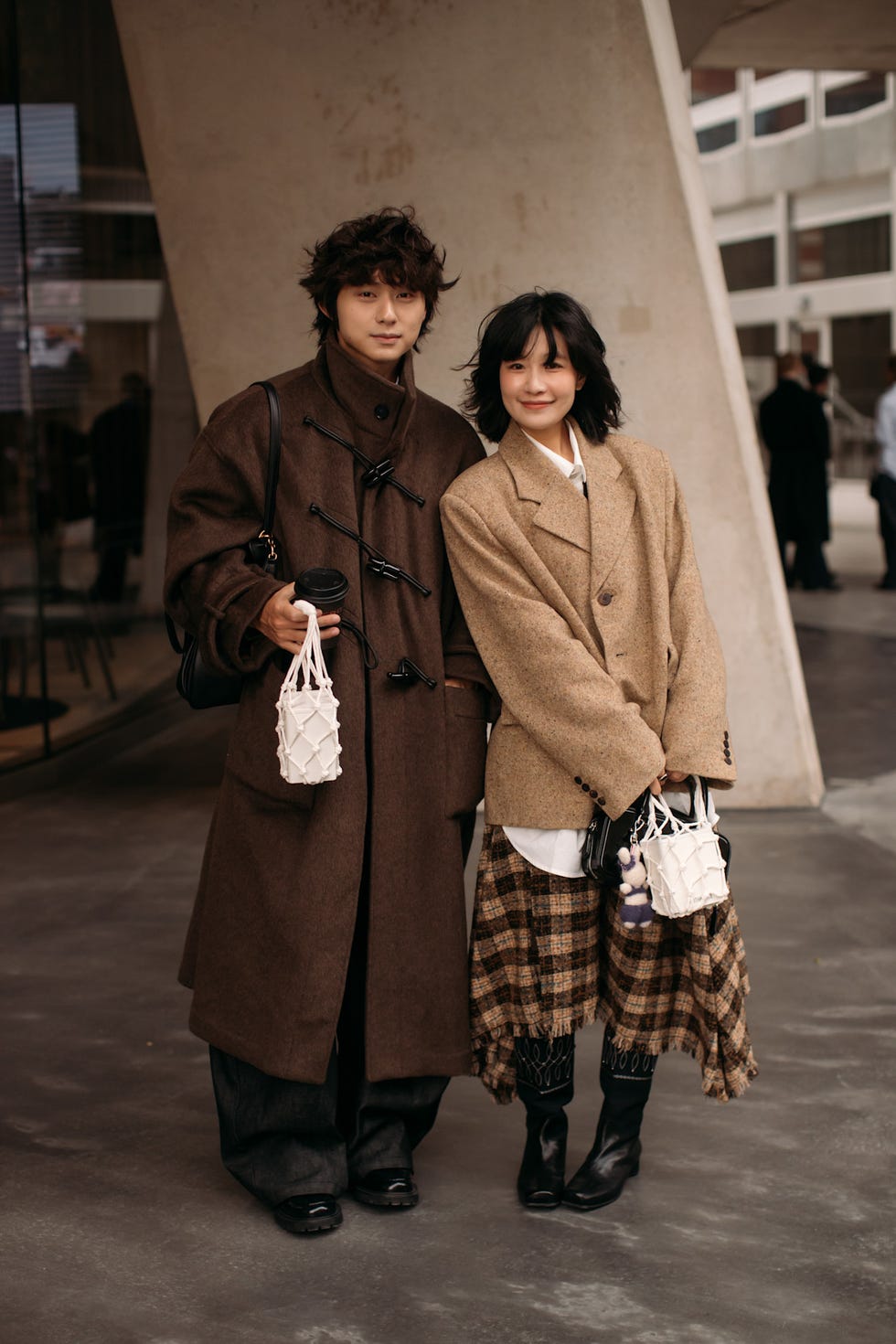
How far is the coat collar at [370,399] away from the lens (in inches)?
122

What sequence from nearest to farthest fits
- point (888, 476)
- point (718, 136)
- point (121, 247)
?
point (121, 247) < point (888, 476) < point (718, 136)

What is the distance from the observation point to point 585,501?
310 centimetres

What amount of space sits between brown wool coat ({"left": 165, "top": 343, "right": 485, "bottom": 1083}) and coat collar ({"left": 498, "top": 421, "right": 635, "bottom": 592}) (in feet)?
0.62

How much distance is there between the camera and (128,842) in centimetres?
636

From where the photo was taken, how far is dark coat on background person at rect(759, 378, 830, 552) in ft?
44.4

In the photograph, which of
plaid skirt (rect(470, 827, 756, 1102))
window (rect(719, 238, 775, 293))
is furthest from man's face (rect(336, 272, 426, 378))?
window (rect(719, 238, 775, 293))

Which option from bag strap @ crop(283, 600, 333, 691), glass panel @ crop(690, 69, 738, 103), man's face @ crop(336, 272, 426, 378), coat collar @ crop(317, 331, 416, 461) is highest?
glass panel @ crop(690, 69, 738, 103)

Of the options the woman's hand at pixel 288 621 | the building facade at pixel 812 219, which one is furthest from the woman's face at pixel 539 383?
the building facade at pixel 812 219

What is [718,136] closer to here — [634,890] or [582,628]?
[582,628]

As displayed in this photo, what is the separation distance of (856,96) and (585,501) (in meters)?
28.9

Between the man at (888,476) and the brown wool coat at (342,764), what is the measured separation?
11.1 metres

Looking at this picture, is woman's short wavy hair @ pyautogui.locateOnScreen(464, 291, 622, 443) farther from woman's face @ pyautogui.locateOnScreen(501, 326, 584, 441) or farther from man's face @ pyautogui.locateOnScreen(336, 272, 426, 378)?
man's face @ pyautogui.locateOnScreen(336, 272, 426, 378)

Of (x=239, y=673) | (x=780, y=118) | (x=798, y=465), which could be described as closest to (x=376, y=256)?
(x=239, y=673)

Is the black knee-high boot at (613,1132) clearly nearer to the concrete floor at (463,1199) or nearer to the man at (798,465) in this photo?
the concrete floor at (463,1199)
